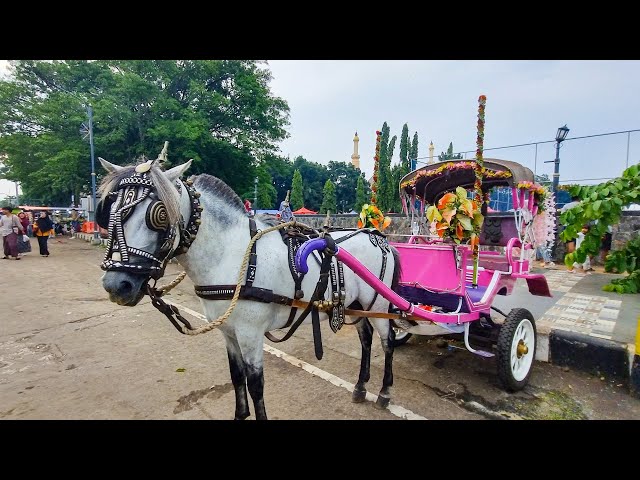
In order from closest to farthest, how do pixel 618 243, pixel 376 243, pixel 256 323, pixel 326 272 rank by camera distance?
pixel 256 323 → pixel 326 272 → pixel 376 243 → pixel 618 243

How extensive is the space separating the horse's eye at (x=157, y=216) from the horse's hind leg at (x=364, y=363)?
2.23 metres

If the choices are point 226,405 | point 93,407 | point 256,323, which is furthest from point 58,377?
point 256,323

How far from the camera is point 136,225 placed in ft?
6.35

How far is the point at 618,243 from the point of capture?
9.16 m

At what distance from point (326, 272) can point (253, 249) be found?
606 mm

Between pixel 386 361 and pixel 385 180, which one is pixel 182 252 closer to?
pixel 386 361

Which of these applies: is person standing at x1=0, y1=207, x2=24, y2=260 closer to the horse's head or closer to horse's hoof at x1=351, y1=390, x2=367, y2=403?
the horse's head

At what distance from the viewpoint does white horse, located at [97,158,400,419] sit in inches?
75.5

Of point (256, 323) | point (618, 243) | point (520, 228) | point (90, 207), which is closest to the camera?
point (256, 323)

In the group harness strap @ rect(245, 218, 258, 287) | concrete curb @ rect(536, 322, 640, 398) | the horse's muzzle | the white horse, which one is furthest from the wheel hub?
the horse's muzzle

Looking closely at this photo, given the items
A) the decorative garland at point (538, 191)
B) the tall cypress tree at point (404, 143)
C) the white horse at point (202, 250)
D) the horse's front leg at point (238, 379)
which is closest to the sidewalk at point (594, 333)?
the decorative garland at point (538, 191)

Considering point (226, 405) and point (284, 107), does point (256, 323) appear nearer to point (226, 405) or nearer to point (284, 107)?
point (226, 405)

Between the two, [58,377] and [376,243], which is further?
[58,377]

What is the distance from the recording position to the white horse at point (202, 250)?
1.92 metres
